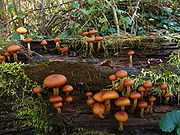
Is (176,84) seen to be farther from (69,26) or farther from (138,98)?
(69,26)

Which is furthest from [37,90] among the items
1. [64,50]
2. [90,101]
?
[64,50]

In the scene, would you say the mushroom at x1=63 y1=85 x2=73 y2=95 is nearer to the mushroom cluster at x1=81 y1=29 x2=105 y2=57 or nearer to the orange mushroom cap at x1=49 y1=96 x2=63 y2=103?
the orange mushroom cap at x1=49 y1=96 x2=63 y2=103

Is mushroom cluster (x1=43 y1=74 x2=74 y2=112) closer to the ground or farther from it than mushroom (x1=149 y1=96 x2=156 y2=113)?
farther from it

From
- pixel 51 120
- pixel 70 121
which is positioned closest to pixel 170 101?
pixel 70 121

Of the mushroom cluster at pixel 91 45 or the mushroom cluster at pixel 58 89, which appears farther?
the mushroom cluster at pixel 91 45

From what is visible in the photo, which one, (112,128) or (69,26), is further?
(69,26)

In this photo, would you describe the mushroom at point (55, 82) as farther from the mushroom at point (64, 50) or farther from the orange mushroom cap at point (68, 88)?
the mushroom at point (64, 50)

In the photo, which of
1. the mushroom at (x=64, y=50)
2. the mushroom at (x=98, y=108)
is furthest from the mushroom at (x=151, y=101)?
the mushroom at (x=64, y=50)

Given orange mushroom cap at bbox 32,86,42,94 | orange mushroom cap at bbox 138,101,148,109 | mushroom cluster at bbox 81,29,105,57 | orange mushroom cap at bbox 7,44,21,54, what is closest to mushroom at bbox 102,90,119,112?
orange mushroom cap at bbox 138,101,148,109

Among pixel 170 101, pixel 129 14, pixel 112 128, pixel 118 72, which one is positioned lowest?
pixel 112 128

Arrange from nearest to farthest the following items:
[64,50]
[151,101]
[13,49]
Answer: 1. [151,101]
2. [13,49]
3. [64,50]

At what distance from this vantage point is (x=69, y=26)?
17.0 ft

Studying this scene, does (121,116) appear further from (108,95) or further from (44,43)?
(44,43)

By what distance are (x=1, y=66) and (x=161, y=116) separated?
1642 mm
